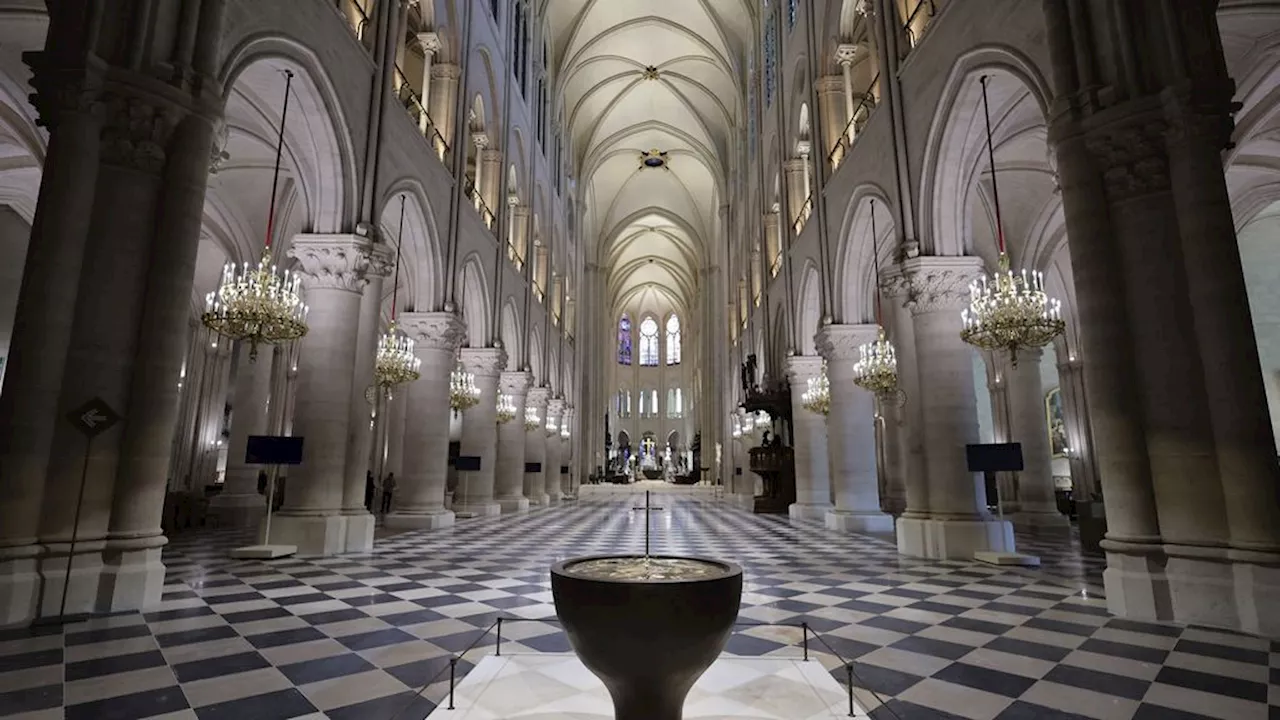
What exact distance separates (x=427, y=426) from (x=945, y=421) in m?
9.32

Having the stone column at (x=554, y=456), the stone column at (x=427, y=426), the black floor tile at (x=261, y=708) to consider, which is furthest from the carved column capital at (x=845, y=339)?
the stone column at (x=554, y=456)

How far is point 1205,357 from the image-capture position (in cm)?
495

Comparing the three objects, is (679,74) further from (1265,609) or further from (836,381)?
(1265,609)

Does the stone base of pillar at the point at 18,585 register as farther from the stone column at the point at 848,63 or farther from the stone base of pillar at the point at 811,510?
the stone base of pillar at the point at 811,510

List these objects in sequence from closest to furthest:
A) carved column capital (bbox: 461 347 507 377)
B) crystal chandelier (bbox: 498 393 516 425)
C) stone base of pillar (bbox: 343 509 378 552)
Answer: stone base of pillar (bbox: 343 509 378 552) < carved column capital (bbox: 461 347 507 377) < crystal chandelier (bbox: 498 393 516 425)

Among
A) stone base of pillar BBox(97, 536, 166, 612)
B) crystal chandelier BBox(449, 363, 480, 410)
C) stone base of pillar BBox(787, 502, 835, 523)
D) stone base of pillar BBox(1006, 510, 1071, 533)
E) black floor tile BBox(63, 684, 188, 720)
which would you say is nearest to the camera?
black floor tile BBox(63, 684, 188, 720)

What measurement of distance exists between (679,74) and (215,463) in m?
24.3

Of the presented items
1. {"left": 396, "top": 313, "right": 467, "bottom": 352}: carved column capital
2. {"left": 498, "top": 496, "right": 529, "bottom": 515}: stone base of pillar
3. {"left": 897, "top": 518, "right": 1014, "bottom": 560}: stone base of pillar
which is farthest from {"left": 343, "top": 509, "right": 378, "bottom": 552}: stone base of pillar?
{"left": 498, "top": 496, "right": 529, "bottom": 515}: stone base of pillar

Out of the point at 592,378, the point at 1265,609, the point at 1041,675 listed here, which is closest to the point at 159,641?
the point at 1041,675

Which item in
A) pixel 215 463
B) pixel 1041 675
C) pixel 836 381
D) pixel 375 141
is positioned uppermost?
pixel 375 141

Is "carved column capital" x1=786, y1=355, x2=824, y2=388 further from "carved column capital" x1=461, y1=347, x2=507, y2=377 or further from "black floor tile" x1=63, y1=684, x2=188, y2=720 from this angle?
"black floor tile" x1=63, y1=684, x2=188, y2=720

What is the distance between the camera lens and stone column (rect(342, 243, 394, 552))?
351 inches

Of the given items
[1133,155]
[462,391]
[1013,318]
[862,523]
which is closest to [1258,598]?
[1133,155]

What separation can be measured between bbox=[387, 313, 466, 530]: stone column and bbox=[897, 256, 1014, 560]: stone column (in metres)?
8.52
